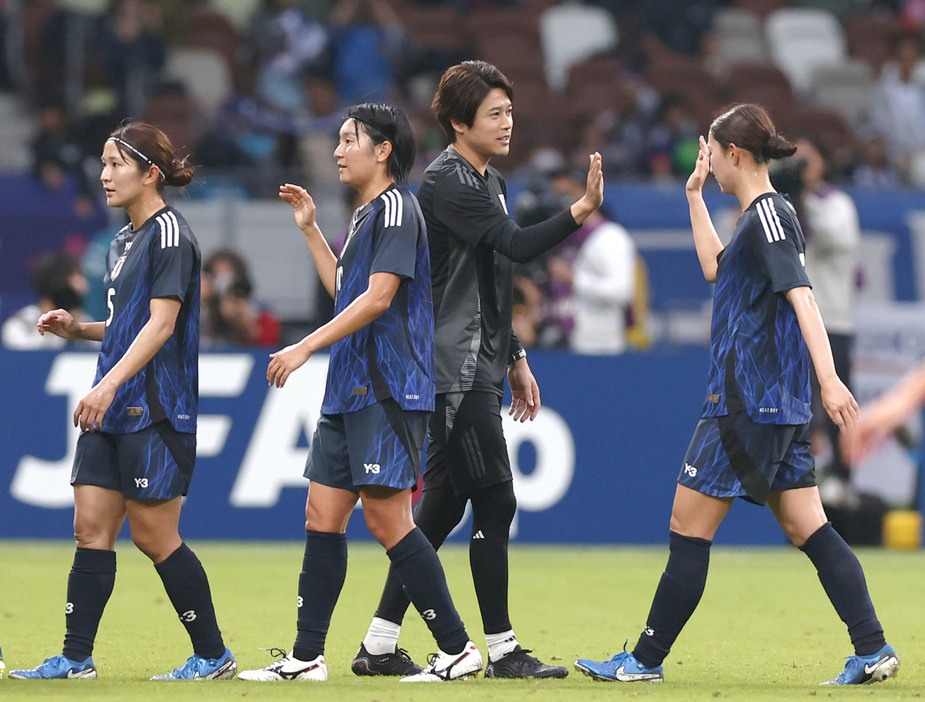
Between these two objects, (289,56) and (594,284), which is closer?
(594,284)

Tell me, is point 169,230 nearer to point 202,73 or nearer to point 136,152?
point 136,152

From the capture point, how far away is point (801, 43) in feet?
68.0

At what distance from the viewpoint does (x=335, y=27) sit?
1825cm

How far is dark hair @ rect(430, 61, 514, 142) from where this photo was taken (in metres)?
5.89

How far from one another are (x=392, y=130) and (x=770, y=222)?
140cm

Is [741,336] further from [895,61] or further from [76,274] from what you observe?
[895,61]

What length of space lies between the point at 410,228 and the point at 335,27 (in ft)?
43.0

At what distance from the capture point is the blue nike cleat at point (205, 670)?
18.8 ft

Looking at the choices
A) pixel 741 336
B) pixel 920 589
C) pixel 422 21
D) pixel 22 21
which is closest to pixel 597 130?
pixel 422 21

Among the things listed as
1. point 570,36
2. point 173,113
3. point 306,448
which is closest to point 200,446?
point 306,448

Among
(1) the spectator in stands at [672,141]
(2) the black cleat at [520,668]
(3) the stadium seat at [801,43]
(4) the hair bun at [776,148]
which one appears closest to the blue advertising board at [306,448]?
(2) the black cleat at [520,668]

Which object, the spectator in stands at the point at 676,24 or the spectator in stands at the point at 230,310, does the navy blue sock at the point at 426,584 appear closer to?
the spectator in stands at the point at 230,310

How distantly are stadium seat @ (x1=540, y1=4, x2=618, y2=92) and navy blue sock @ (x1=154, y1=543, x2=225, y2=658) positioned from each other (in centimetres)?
1409

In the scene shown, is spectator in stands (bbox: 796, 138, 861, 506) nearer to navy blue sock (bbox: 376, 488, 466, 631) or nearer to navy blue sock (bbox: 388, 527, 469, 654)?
navy blue sock (bbox: 376, 488, 466, 631)
